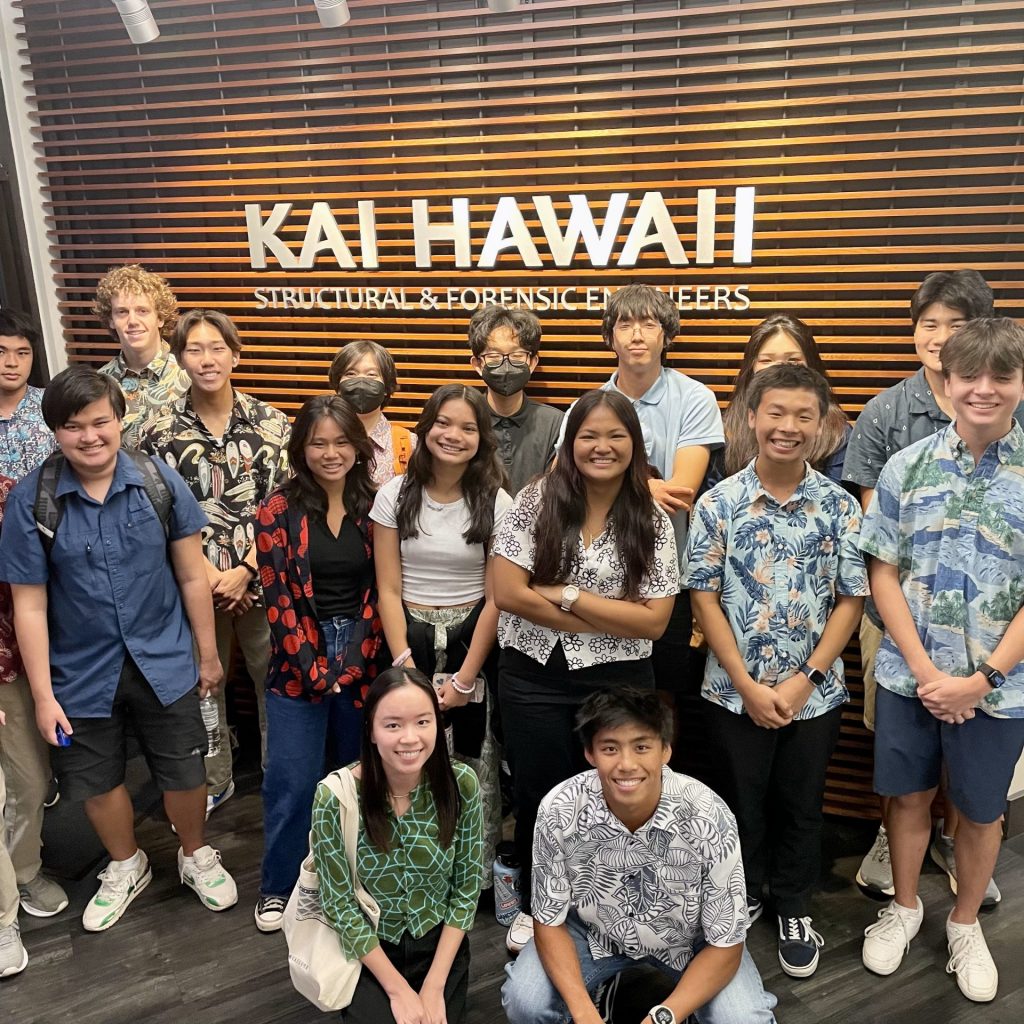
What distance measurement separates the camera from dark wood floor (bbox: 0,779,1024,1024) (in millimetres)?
2873

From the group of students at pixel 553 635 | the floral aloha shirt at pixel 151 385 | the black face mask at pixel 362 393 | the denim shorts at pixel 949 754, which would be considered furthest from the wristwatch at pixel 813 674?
the floral aloha shirt at pixel 151 385

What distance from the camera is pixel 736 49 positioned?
347cm

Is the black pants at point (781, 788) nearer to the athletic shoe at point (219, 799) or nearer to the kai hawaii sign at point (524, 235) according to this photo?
the kai hawaii sign at point (524, 235)

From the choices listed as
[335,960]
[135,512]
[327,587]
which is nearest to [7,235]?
[135,512]

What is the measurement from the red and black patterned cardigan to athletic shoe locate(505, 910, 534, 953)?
94cm

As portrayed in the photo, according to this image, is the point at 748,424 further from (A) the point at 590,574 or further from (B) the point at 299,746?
(B) the point at 299,746

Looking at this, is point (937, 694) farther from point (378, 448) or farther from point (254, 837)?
point (254, 837)

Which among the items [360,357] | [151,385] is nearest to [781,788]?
[360,357]

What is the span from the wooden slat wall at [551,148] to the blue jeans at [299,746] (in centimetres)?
162

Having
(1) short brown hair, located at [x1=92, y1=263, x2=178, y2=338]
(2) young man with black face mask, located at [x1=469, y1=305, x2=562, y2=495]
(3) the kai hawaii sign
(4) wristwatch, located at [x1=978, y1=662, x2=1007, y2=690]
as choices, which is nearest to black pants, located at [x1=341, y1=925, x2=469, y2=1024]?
(2) young man with black face mask, located at [x1=469, y1=305, x2=562, y2=495]

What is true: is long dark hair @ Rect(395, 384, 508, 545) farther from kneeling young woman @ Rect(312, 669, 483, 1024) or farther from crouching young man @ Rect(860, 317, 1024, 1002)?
crouching young man @ Rect(860, 317, 1024, 1002)

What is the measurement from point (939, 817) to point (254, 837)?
2.66 metres

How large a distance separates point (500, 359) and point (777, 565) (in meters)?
1.34

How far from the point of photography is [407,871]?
2.57 m
